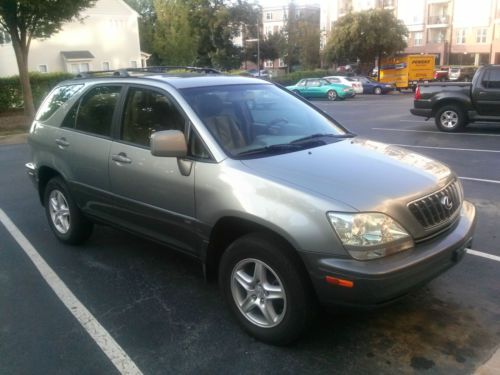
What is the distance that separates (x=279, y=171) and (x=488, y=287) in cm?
215

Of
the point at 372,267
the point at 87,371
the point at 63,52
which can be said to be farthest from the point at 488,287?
the point at 63,52

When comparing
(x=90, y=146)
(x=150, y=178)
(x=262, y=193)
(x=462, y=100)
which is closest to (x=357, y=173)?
(x=262, y=193)

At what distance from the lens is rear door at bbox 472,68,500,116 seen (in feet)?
39.7

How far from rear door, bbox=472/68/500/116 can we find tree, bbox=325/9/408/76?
29.0 meters

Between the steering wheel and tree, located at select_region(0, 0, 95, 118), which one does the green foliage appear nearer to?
tree, located at select_region(0, 0, 95, 118)

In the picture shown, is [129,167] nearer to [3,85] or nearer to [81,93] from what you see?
[81,93]

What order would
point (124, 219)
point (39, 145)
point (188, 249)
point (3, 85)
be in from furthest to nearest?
point (3, 85) < point (39, 145) < point (124, 219) < point (188, 249)

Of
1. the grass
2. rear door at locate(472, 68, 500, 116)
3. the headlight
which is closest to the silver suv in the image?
the headlight

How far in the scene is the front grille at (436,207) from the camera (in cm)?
300

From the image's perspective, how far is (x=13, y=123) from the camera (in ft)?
59.3

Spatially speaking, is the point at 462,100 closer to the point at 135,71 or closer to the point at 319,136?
the point at 319,136

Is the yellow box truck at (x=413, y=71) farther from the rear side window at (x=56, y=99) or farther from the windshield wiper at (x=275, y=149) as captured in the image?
the windshield wiper at (x=275, y=149)

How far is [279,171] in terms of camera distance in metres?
3.16

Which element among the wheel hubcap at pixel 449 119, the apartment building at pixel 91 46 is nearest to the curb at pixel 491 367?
the wheel hubcap at pixel 449 119
